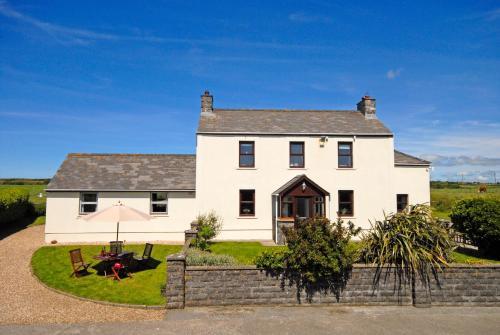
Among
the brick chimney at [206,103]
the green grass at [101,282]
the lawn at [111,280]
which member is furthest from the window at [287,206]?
the brick chimney at [206,103]

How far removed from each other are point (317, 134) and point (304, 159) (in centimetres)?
187

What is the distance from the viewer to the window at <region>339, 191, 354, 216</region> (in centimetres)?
2145

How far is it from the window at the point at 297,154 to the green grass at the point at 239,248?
588 cm

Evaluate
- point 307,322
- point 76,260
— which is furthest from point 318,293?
point 76,260

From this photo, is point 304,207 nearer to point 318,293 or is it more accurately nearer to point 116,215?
point 318,293

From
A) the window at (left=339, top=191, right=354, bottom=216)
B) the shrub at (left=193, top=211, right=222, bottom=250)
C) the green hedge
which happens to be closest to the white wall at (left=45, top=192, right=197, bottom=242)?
the shrub at (left=193, top=211, right=222, bottom=250)

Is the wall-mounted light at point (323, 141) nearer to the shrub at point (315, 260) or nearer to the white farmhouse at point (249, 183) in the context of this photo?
the white farmhouse at point (249, 183)

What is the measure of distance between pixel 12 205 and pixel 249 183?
17826 millimetres

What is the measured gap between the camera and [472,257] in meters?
16.7

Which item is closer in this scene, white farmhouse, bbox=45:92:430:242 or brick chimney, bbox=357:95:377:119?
white farmhouse, bbox=45:92:430:242

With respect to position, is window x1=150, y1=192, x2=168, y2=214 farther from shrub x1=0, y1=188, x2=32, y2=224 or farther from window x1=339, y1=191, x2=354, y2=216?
window x1=339, y1=191, x2=354, y2=216

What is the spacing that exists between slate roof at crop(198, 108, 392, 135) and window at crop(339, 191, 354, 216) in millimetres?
4060

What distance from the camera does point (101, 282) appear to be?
39.9ft

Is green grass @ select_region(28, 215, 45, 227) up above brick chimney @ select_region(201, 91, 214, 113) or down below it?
below
